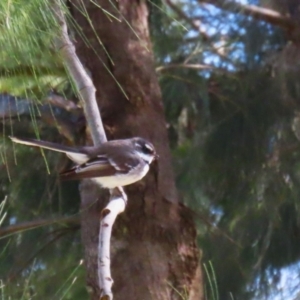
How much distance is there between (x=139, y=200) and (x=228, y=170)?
1.38 ft

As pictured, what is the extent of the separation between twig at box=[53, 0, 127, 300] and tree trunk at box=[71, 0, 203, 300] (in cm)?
31

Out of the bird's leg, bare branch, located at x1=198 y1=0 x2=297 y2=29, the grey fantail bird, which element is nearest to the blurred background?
bare branch, located at x1=198 y1=0 x2=297 y2=29

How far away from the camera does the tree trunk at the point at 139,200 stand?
193cm

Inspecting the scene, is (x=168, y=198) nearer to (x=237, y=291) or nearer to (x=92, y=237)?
(x=92, y=237)

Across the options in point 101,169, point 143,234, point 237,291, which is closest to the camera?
point 101,169

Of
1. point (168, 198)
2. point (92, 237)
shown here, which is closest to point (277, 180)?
point (168, 198)

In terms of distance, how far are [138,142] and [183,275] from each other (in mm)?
361

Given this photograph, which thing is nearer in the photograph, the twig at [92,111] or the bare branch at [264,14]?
the twig at [92,111]

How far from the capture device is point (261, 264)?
2352mm

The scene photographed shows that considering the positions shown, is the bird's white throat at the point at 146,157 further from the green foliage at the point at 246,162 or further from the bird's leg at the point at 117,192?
the green foliage at the point at 246,162

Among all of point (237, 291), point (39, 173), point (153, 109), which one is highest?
point (153, 109)

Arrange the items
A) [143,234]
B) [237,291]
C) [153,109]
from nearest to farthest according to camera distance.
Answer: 1. [143,234]
2. [153,109]
3. [237,291]

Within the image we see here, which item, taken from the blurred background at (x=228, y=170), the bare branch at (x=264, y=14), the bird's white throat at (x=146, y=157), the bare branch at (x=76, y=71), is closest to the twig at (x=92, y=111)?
the bare branch at (x=76, y=71)

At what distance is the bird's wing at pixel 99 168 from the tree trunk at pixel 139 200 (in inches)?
5.3
